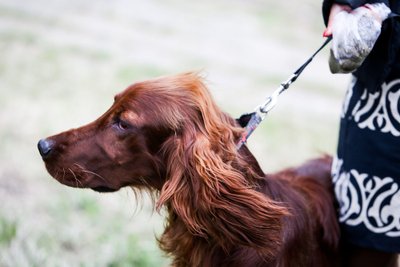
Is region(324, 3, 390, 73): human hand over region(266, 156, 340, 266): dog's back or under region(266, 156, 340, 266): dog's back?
over

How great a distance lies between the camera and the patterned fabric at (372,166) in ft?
10.1

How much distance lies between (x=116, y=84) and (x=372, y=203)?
20.7 feet

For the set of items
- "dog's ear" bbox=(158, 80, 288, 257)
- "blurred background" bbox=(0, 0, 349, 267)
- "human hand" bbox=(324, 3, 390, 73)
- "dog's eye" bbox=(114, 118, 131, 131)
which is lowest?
"blurred background" bbox=(0, 0, 349, 267)

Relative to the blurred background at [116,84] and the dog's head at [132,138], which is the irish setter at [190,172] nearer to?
the dog's head at [132,138]

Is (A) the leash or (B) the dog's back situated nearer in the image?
(A) the leash

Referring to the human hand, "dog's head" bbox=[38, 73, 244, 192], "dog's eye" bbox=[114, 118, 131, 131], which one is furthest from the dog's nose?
Result: the human hand

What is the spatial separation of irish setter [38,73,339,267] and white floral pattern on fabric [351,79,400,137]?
0.54m

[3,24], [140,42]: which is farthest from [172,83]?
[140,42]

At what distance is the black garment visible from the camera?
9.86 ft

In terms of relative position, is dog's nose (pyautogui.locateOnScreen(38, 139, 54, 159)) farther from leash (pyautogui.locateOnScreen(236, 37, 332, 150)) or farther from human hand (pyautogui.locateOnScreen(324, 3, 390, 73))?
human hand (pyautogui.locateOnScreen(324, 3, 390, 73))

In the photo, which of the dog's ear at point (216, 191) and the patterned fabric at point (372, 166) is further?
the patterned fabric at point (372, 166)

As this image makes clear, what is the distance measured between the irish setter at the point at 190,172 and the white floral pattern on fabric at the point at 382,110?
54 centimetres

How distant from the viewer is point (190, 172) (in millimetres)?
2920

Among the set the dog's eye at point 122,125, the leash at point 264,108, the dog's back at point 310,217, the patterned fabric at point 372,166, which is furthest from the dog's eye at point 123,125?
the patterned fabric at point 372,166
